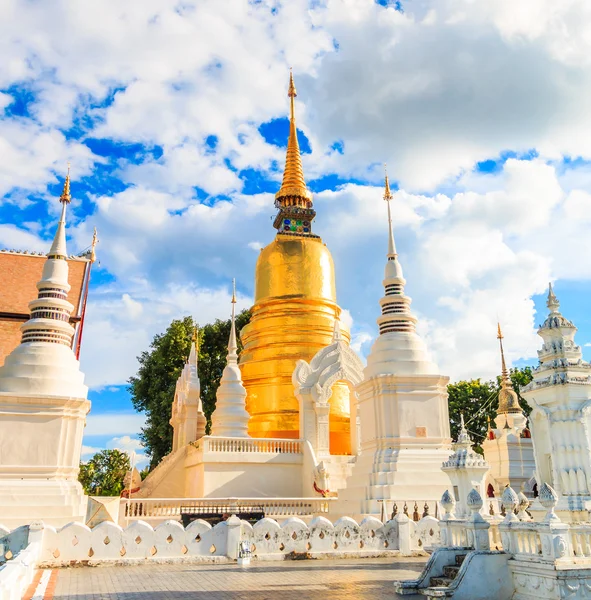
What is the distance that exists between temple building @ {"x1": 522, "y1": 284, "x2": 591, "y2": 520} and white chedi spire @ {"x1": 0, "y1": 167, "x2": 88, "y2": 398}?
9.56 m

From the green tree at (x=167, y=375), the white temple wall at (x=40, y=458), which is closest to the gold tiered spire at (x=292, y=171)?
the green tree at (x=167, y=375)

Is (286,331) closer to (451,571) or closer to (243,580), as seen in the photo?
(243,580)

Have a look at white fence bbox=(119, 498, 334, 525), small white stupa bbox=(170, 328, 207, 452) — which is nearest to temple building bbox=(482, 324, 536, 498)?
white fence bbox=(119, 498, 334, 525)

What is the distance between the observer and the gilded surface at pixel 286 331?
22.4m

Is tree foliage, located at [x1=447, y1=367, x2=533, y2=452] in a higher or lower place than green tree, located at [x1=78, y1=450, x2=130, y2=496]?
higher

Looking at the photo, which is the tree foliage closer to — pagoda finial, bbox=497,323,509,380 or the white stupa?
pagoda finial, bbox=497,323,509,380

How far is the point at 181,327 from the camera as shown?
106 ft

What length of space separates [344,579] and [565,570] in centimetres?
356

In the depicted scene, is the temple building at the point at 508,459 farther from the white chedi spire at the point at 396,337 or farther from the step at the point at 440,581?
the step at the point at 440,581

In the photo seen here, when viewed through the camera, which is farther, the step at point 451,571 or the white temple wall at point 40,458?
the white temple wall at point 40,458

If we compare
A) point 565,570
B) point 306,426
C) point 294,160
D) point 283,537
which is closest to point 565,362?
point 565,570

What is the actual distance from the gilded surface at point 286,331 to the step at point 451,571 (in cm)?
1363

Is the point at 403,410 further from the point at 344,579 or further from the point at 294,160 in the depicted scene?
the point at 294,160

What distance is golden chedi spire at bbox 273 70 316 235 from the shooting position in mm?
29641
